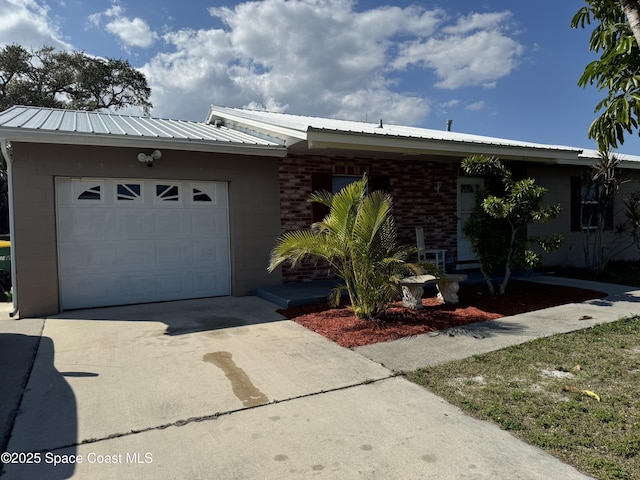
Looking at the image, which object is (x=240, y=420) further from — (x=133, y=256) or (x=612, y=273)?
(x=612, y=273)

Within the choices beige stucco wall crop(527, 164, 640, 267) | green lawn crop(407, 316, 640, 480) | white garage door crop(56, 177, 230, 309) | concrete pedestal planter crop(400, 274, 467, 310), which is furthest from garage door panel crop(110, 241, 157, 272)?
beige stucco wall crop(527, 164, 640, 267)

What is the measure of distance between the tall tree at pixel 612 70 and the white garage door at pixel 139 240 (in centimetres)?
632

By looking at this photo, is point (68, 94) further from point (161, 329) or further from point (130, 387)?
point (130, 387)

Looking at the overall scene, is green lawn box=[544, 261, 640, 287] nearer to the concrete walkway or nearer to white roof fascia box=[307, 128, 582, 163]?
white roof fascia box=[307, 128, 582, 163]

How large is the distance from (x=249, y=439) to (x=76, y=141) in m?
5.78

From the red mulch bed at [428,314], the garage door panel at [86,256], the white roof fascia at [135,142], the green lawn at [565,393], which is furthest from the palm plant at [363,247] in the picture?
the garage door panel at [86,256]

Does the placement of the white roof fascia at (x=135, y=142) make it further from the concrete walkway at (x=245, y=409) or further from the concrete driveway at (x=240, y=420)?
the concrete driveway at (x=240, y=420)

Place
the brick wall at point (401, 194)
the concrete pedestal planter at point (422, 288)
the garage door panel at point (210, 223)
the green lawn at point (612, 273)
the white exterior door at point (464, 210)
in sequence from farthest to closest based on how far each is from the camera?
the white exterior door at point (464, 210) < the green lawn at point (612, 273) < the brick wall at point (401, 194) < the garage door panel at point (210, 223) < the concrete pedestal planter at point (422, 288)

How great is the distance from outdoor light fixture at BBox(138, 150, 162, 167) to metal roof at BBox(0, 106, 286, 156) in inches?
13.0

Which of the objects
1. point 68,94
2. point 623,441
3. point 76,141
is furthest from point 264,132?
point 68,94

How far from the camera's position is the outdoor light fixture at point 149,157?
7707 millimetres

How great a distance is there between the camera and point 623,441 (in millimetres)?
3045

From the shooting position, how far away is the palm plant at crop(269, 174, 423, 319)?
6.06 meters

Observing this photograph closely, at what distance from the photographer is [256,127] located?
9461 mm
